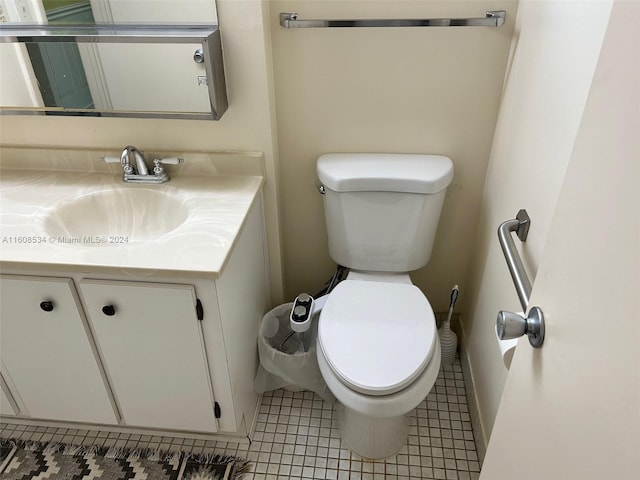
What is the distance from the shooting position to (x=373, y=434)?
1.55m

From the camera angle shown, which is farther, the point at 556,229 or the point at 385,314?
the point at 385,314

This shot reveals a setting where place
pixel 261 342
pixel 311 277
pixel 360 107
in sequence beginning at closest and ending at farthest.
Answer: pixel 360 107
pixel 261 342
pixel 311 277

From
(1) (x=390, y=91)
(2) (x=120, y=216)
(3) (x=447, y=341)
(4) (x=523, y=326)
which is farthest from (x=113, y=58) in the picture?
(3) (x=447, y=341)

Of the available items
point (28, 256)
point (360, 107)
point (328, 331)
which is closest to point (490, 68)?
point (360, 107)

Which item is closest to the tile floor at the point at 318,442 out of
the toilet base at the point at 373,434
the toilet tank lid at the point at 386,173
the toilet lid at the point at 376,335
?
the toilet base at the point at 373,434

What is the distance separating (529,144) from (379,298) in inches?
24.0

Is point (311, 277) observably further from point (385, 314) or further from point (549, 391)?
point (549, 391)

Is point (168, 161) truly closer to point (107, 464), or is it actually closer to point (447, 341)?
point (107, 464)

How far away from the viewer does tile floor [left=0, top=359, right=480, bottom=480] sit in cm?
157

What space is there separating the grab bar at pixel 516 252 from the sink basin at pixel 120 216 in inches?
34.6

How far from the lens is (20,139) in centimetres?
161

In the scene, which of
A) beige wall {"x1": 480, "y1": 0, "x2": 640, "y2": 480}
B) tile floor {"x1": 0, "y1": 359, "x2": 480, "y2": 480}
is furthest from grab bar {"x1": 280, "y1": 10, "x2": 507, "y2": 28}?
tile floor {"x1": 0, "y1": 359, "x2": 480, "y2": 480}

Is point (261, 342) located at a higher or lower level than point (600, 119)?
lower

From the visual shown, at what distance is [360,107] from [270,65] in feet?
1.01
